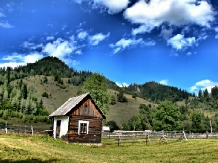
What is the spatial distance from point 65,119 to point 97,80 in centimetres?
3400

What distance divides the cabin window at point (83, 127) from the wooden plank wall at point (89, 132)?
1.32 ft

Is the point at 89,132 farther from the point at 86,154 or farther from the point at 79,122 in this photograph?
the point at 86,154

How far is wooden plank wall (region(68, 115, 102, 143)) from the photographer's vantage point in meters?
33.4

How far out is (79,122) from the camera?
34344mm

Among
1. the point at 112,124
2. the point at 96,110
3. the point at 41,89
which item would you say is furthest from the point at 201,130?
the point at 41,89

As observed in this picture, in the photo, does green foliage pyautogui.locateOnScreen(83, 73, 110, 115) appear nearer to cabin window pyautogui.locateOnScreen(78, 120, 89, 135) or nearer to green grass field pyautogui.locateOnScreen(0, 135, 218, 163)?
cabin window pyautogui.locateOnScreen(78, 120, 89, 135)

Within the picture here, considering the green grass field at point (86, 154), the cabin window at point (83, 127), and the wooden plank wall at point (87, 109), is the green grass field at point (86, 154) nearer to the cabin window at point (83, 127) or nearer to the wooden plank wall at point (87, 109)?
the cabin window at point (83, 127)

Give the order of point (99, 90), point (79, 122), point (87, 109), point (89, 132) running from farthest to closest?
point (99, 90), point (87, 109), point (89, 132), point (79, 122)

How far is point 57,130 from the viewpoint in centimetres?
3591

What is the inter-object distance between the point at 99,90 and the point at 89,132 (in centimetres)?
3193

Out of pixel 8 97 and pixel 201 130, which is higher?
pixel 8 97

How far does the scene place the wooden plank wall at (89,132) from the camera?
1316 inches

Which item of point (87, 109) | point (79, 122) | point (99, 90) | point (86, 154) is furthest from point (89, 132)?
point (99, 90)

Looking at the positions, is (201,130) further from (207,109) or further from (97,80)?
(207,109)
